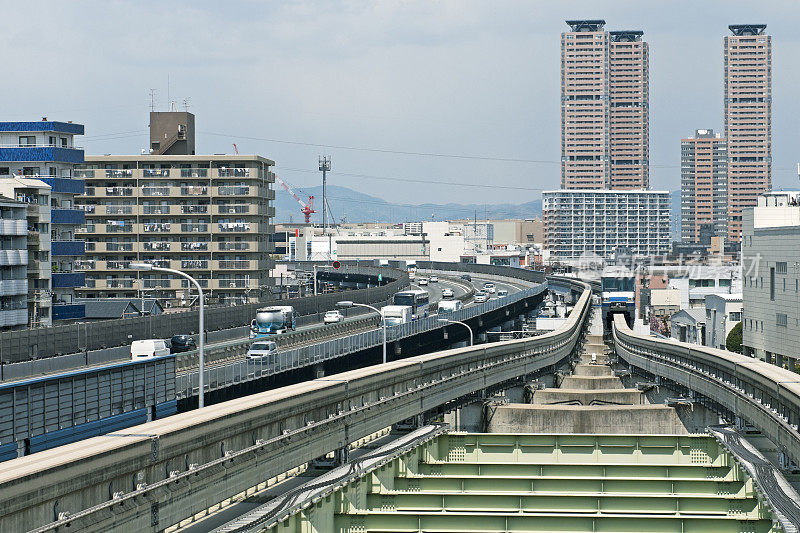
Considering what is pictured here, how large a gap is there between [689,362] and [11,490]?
1888 inches

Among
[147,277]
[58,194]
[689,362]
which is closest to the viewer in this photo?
[689,362]

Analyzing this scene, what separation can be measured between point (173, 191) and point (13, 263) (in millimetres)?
55355

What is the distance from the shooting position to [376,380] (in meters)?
36.2

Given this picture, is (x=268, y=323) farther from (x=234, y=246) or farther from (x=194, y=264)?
(x=194, y=264)

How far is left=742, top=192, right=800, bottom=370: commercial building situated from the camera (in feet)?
355

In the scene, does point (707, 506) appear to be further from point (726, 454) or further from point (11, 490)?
point (11, 490)

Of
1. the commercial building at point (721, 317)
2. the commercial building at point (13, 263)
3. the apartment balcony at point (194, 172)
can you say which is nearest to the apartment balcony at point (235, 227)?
the apartment balcony at point (194, 172)

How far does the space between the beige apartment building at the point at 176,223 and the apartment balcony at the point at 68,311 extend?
33.4 metres

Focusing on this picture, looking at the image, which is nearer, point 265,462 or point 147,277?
point 265,462

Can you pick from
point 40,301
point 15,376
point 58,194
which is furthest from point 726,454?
point 58,194

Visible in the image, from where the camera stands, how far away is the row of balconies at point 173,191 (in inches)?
5817

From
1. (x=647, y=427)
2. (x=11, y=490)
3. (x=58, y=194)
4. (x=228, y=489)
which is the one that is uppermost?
(x=58, y=194)

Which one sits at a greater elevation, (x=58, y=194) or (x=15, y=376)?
(x=58, y=194)

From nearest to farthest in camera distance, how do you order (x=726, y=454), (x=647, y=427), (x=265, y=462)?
(x=265, y=462), (x=726, y=454), (x=647, y=427)
